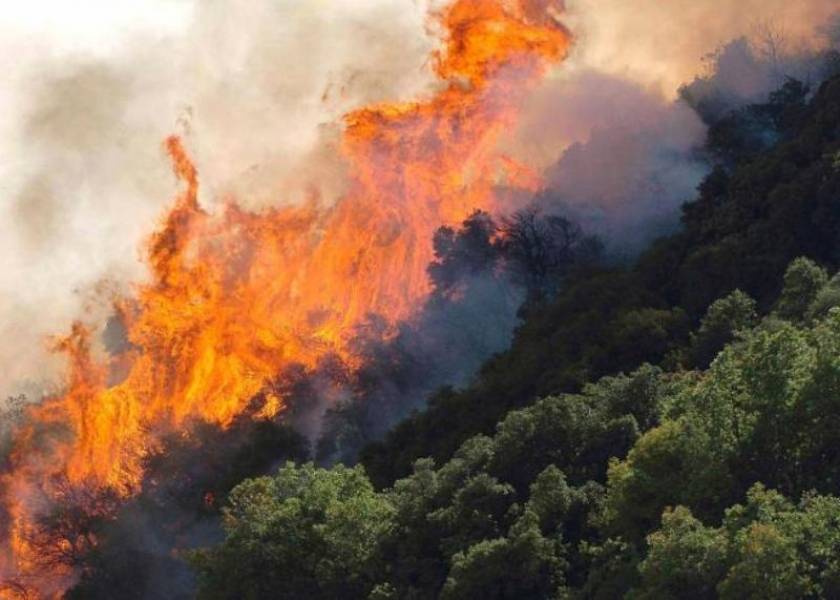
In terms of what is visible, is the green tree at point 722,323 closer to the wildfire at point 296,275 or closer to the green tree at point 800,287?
the green tree at point 800,287

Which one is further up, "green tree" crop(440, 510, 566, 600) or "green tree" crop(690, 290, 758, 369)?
"green tree" crop(690, 290, 758, 369)

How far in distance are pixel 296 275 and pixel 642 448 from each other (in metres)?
43.5

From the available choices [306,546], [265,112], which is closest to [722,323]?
[306,546]

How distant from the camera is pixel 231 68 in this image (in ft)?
404

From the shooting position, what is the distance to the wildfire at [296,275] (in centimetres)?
10481

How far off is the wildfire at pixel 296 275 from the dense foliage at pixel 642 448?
463 cm

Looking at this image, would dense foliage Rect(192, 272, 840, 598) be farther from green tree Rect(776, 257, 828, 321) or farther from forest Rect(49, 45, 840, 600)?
green tree Rect(776, 257, 828, 321)

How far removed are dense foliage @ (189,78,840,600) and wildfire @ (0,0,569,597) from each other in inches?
182

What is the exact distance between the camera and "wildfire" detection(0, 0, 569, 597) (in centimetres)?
10481

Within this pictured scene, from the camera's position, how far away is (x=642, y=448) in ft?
219

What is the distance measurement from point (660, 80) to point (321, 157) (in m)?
21.4

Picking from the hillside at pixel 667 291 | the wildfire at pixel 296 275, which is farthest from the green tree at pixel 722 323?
the wildfire at pixel 296 275

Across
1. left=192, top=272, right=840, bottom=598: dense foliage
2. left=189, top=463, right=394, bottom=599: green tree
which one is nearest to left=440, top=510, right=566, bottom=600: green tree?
left=192, top=272, right=840, bottom=598: dense foliage

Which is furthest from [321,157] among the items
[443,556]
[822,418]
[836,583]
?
[836,583]
